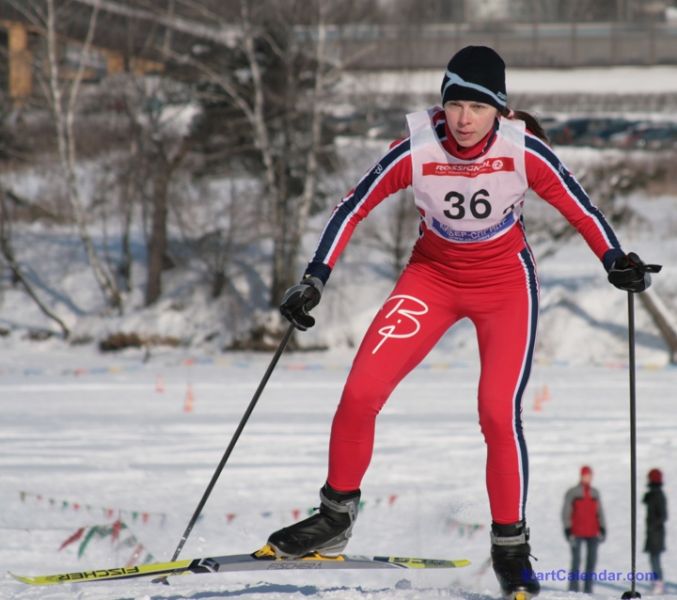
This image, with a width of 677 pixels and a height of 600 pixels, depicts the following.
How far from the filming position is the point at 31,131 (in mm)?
26875

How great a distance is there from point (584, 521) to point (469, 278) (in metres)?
5.37

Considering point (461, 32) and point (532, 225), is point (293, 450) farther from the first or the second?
point (461, 32)

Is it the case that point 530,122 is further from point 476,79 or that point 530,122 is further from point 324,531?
point 324,531

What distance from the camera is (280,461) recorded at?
13.6 m

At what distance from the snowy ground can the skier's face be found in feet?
12.3

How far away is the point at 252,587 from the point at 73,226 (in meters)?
24.6

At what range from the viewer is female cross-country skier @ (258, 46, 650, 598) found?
13.4ft

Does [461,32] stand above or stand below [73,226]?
above

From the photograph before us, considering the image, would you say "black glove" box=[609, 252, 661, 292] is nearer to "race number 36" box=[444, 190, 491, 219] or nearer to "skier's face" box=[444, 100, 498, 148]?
"race number 36" box=[444, 190, 491, 219]

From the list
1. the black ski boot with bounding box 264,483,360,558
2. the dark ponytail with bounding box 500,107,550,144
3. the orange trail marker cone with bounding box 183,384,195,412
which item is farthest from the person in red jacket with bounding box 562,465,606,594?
the orange trail marker cone with bounding box 183,384,195,412

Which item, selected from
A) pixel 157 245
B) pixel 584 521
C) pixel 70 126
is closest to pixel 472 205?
pixel 584 521

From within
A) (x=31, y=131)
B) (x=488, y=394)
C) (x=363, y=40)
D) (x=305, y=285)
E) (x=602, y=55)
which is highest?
(x=602, y=55)

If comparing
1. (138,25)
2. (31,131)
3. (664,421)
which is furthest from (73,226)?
(664,421)

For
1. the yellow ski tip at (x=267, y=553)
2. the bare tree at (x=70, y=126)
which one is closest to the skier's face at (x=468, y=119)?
the yellow ski tip at (x=267, y=553)
